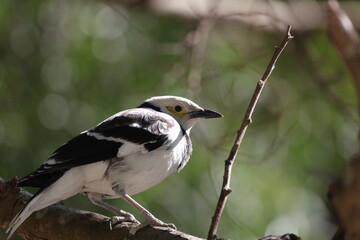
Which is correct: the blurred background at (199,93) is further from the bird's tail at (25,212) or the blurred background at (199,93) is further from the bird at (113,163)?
the bird's tail at (25,212)

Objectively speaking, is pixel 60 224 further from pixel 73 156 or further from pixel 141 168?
pixel 141 168

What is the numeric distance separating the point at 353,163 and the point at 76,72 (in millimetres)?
5784

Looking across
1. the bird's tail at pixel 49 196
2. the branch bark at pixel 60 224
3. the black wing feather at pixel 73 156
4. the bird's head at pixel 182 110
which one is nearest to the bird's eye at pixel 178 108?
the bird's head at pixel 182 110

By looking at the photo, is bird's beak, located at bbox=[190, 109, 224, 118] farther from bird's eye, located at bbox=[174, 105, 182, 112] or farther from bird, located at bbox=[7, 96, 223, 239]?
bird, located at bbox=[7, 96, 223, 239]

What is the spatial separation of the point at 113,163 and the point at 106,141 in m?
0.13

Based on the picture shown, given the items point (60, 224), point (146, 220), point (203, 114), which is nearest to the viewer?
point (146, 220)

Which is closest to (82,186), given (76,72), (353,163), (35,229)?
(35,229)

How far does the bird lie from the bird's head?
1.17 feet

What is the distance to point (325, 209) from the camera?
764 centimetres

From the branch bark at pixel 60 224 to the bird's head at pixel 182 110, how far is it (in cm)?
118

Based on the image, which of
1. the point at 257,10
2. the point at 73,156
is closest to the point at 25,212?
the point at 73,156

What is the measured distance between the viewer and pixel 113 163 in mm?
3699

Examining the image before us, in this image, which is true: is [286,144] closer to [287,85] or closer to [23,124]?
[287,85]

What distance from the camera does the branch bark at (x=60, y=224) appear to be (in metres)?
3.10
